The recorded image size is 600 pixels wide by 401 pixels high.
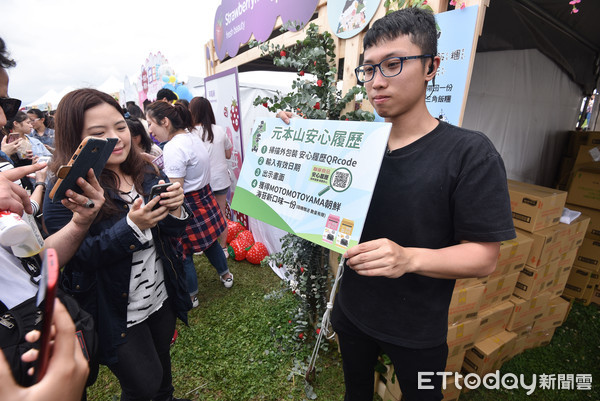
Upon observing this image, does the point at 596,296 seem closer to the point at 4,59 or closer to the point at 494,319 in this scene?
the point at 494,319

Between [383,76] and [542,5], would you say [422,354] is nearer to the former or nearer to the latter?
[383,76]

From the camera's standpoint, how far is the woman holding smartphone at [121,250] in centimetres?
117

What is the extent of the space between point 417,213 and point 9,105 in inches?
63.4

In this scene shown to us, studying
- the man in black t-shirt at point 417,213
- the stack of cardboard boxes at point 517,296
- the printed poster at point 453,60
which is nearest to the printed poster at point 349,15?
the printed poster at point 453,60

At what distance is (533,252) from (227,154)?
333cm

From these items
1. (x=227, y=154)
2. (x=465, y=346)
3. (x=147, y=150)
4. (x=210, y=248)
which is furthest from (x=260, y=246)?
(x=465, y=346)

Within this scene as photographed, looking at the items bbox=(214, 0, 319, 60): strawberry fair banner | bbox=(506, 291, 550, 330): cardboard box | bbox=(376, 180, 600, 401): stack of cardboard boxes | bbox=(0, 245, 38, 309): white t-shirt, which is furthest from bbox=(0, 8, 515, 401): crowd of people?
bbox=(506, 291, 550, 330): cardboard box

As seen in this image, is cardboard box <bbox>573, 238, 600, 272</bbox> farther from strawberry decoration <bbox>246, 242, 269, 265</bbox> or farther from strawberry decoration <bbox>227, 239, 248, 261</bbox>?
strawberry decoration <bbox>227, 239, 248, 261</bbox>

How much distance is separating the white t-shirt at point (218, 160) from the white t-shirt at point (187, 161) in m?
0.62

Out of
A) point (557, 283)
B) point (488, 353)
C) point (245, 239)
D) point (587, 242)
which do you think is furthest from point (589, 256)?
point (245, 239)

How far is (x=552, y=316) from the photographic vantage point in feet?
8.01

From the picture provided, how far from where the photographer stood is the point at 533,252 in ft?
7.15

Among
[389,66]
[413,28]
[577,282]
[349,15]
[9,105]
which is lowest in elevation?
[577,282]

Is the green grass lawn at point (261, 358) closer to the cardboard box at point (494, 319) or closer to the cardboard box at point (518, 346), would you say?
the cardboard box at point (518, 346)
